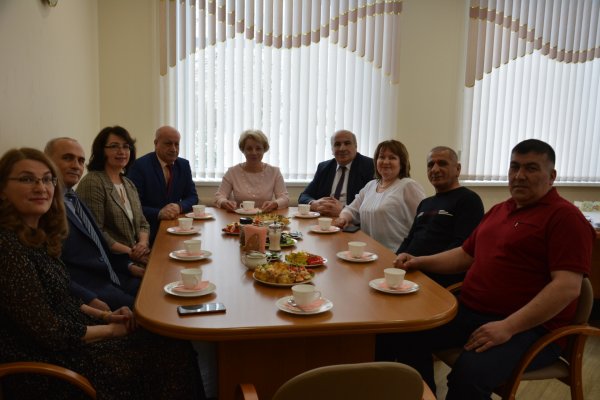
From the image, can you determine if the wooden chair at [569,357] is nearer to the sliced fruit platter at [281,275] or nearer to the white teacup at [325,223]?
the sliced fruit platter at [281,275]

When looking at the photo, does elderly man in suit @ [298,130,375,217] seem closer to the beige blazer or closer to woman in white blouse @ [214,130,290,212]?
woman in white blouse @ [214,130,290,212]

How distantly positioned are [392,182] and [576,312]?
137cm

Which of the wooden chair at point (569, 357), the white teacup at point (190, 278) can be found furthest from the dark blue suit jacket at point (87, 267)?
the wooden chair at point (569, 357)

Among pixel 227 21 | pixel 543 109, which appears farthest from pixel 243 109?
pixel 543 109

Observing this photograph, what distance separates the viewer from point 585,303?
174 cm

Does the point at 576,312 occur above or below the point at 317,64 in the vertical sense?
below

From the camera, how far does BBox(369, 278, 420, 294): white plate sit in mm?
1664

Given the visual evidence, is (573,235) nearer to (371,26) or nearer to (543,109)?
(371,26)

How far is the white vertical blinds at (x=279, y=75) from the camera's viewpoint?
167 inches

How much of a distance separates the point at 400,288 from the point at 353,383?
0.71 metres

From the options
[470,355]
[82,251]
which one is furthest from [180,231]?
[470,355]

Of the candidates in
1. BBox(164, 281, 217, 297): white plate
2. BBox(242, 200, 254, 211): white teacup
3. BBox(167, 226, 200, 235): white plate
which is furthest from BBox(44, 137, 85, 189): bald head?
BBox(242, 200, 254, 211): white teacup

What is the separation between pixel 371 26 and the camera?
14.6 ft

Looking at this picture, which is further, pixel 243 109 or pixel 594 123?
pixel 594 123
